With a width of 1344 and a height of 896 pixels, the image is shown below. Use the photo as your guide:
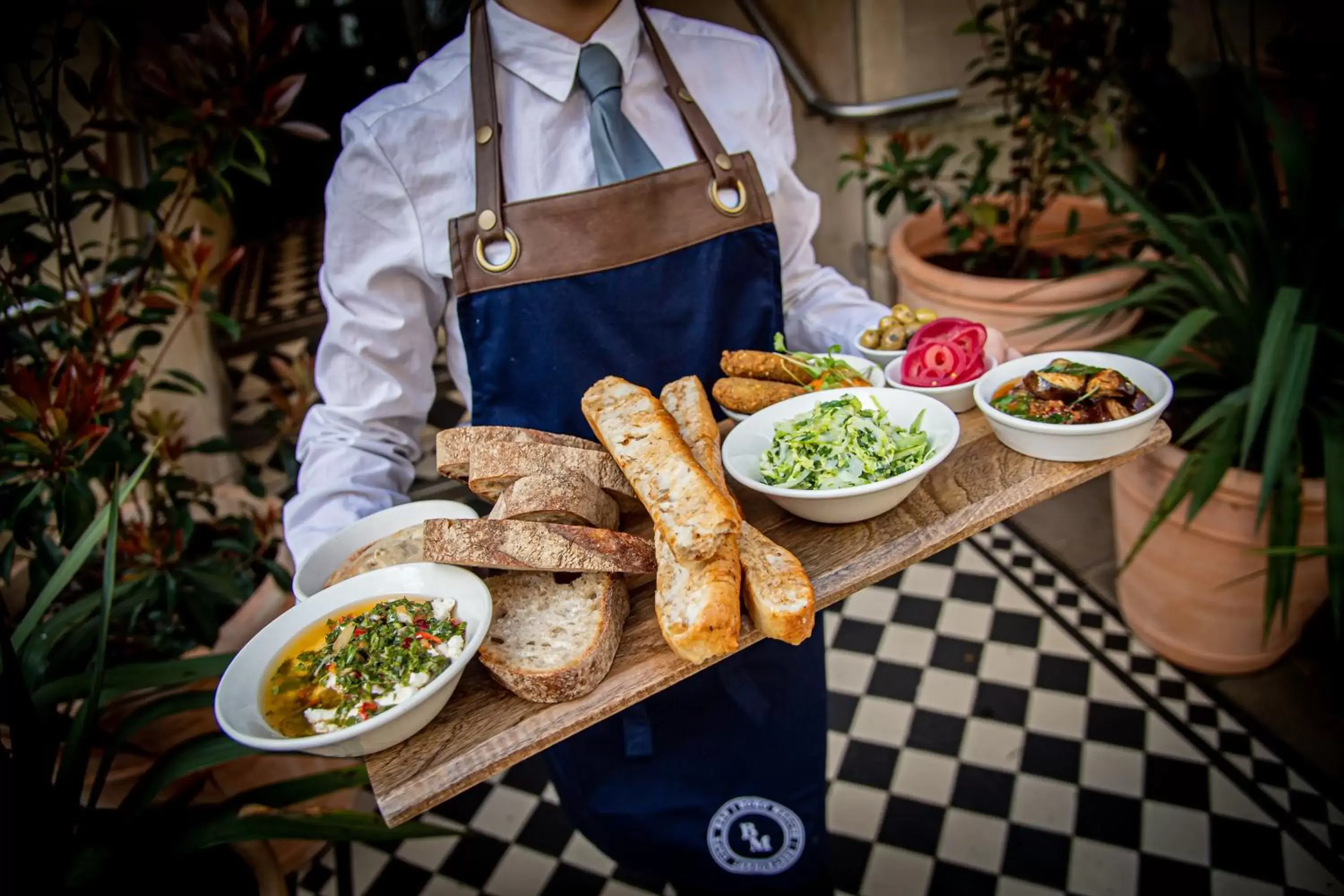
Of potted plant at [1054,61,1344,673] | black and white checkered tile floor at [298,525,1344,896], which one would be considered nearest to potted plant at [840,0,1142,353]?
potted plant at [1054,61,1344,673]

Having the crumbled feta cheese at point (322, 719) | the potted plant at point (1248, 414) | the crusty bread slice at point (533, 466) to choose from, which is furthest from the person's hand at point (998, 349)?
the crumbled feta cheese at point (322, 719)

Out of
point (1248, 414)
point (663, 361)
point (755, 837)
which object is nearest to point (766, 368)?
point (663, 361)

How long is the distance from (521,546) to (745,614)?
13.5 inches

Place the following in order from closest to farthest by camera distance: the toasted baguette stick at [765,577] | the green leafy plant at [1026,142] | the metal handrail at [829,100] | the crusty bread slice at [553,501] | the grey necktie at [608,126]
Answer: the toasted baguette stick at [765,577]
the crusty bread slice at [553,501]
the grey necktie at [608,126]
the green leafy plant at [1026,142]
the metal handrail at [829,100]

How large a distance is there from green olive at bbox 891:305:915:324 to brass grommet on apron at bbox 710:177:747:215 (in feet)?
1.29

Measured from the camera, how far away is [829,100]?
159 inches

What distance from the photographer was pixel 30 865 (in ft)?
4.60

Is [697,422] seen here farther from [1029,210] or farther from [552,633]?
[1029,210]

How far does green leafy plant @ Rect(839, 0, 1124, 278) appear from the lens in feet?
10.4

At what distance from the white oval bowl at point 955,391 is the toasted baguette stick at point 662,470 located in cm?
49

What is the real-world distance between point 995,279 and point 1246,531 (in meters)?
1.39

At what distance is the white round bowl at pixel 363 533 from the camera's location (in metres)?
1.34

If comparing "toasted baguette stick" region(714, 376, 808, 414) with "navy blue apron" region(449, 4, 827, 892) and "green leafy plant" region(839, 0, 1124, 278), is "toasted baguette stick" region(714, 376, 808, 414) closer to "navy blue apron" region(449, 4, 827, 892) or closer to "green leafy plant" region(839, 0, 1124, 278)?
"navy blue apron" region(449, 4, 827, 892)

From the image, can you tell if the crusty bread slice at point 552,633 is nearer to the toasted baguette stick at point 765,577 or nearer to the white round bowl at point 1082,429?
the toasted baguette stick at point 765,577
